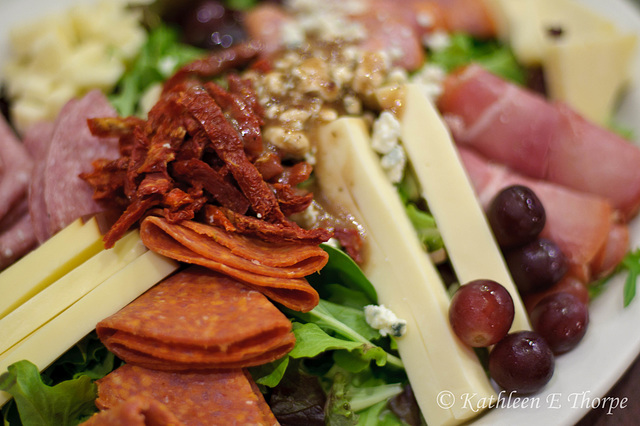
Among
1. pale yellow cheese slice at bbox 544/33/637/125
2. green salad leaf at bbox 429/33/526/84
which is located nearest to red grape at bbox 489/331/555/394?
pale yellow cheese slice at bbox 544/33/637/125

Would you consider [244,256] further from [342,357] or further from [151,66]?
[151,66]

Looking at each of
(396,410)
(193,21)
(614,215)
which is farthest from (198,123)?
(614,215)

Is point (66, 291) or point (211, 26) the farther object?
point (211, 26)

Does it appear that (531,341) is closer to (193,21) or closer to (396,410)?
(396,410)

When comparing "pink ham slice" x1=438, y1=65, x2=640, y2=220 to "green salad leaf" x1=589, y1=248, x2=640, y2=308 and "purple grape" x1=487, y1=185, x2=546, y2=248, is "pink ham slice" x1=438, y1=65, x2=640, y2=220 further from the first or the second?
"purple grape" x1=487, y1=185, x2=546, y2=248

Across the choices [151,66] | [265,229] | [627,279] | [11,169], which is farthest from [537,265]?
[11,169]

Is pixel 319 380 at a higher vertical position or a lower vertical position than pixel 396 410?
higher
